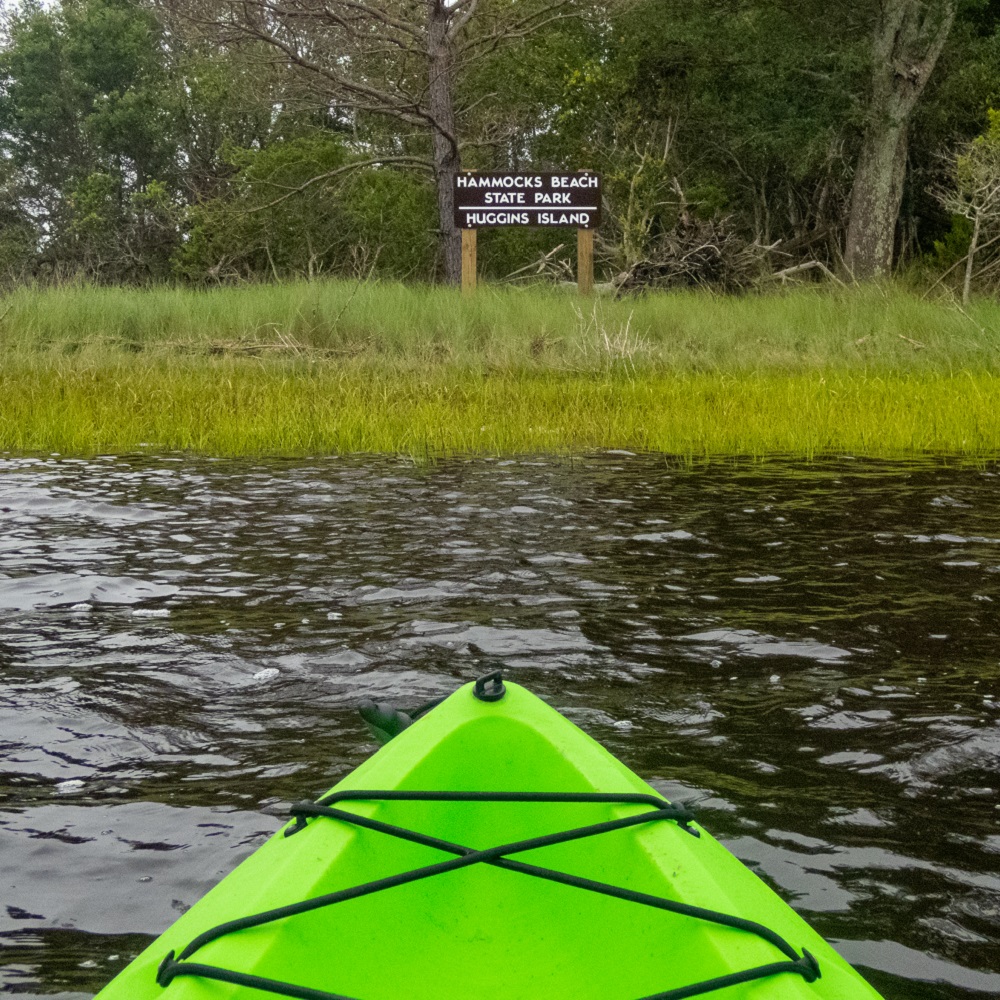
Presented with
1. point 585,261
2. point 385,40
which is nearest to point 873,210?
point 585,261

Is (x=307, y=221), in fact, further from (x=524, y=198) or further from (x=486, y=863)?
(x=486, y=863)

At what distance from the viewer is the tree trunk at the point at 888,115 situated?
20344 mm

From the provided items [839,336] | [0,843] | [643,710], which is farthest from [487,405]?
[0,843]

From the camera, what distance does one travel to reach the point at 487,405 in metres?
10.7

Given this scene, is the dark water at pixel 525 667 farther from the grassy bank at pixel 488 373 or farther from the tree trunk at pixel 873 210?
the tree trunk at pixel 873 210

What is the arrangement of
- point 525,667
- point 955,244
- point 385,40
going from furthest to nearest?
point 955,244
point 385,40
point 525,667

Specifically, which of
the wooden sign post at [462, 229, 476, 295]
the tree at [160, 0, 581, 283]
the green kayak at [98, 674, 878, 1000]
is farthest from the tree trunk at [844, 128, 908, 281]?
the green kayak at [98, 674, 878, 1000]

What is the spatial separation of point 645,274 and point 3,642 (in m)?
16.7

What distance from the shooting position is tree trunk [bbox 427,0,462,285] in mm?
19453

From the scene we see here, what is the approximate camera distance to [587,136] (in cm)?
2688

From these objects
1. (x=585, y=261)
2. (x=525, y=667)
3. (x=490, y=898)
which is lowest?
(x=525, y=667)

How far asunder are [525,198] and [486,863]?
1581cm

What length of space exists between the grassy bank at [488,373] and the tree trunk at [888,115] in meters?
4.15

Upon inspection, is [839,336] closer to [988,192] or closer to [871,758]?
[988,192]
